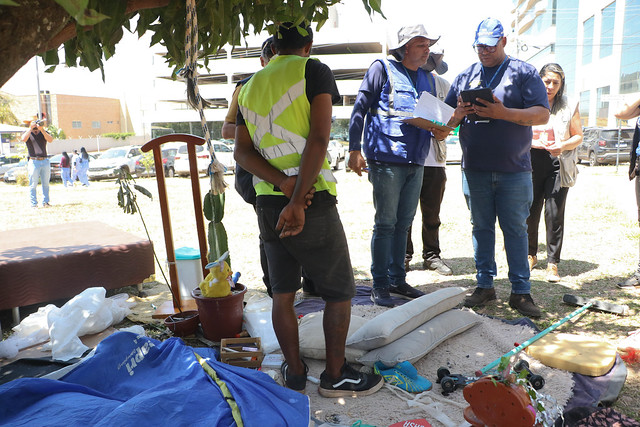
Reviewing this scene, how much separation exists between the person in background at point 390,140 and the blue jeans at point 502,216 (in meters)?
0.49

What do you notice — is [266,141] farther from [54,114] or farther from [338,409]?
[54,114]

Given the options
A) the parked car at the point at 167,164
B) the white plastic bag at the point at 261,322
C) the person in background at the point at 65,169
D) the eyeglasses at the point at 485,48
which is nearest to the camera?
the white plastic bag at the point at 261,322

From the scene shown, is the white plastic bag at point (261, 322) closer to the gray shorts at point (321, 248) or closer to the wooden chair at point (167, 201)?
the wooden chair at point (167, 201)

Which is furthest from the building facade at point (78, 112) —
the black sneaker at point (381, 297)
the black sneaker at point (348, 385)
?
the black sneaker at point (348, 385)

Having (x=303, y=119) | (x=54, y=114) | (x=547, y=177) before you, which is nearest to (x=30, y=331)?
(x=303, y=119)

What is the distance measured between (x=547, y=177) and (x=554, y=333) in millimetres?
2066

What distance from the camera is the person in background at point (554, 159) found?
15.2 feet

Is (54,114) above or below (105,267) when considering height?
above

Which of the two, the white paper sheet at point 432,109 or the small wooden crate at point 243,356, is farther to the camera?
the white paper sheet at point 432,109

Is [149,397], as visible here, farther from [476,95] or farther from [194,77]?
[476,95]

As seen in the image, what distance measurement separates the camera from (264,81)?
2.43 metres

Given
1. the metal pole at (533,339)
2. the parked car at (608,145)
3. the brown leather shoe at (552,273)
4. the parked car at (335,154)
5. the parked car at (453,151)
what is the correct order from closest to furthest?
the metal pole at (533,339) → the brown leather shoe at (552,273) → the parked car at (608,145) → the parked car at (453,151) → the parked car at (335,154)

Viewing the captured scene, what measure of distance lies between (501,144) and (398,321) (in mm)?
1569

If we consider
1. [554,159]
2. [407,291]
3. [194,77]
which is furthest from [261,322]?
[554,159]
